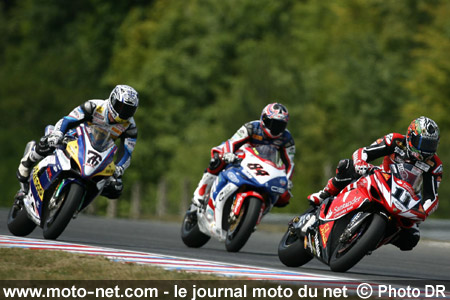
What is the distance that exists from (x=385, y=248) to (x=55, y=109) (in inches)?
1514

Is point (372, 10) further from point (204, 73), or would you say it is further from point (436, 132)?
point (436, 132)

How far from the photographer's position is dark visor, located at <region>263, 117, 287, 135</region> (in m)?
14.1

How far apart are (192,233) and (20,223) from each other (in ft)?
8.42

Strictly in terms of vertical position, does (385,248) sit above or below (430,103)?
below

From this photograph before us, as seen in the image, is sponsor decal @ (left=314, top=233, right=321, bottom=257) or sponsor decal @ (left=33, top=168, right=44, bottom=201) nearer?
sponsor decal @ (left=314, top=233, right=321, bottom=257)

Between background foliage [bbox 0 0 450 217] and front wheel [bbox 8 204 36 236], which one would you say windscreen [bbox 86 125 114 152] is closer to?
front wheel [bbox 8 204 36 236]

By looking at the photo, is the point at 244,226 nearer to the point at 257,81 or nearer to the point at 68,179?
the point at 68,179

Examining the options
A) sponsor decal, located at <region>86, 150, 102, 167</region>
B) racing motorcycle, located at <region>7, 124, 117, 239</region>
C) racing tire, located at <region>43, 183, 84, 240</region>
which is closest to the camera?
racing tire, located at <region>43, 183, 84, 240</region>

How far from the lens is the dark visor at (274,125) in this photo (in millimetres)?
14109

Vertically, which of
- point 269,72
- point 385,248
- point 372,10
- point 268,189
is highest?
point 372,10

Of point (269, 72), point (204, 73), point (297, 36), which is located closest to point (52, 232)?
point (269, 72)

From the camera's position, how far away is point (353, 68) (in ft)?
160

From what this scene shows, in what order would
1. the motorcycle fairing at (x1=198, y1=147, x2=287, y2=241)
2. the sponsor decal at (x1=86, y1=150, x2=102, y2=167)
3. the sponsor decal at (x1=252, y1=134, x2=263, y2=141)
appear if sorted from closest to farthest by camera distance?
the sponsor decal at (x1=86, y1=150, x2=102, y2=167) → the motorcycle fairing at (x1=198, y1=147, x2=287, y2=241) → the sponsor decal at (x1=252, y1=134, x2=263, y2=141)

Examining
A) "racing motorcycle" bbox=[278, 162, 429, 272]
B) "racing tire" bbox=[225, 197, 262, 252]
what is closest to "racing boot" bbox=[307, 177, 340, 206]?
"racing motorcycle" bbox=[278, 162, 429, 272]
